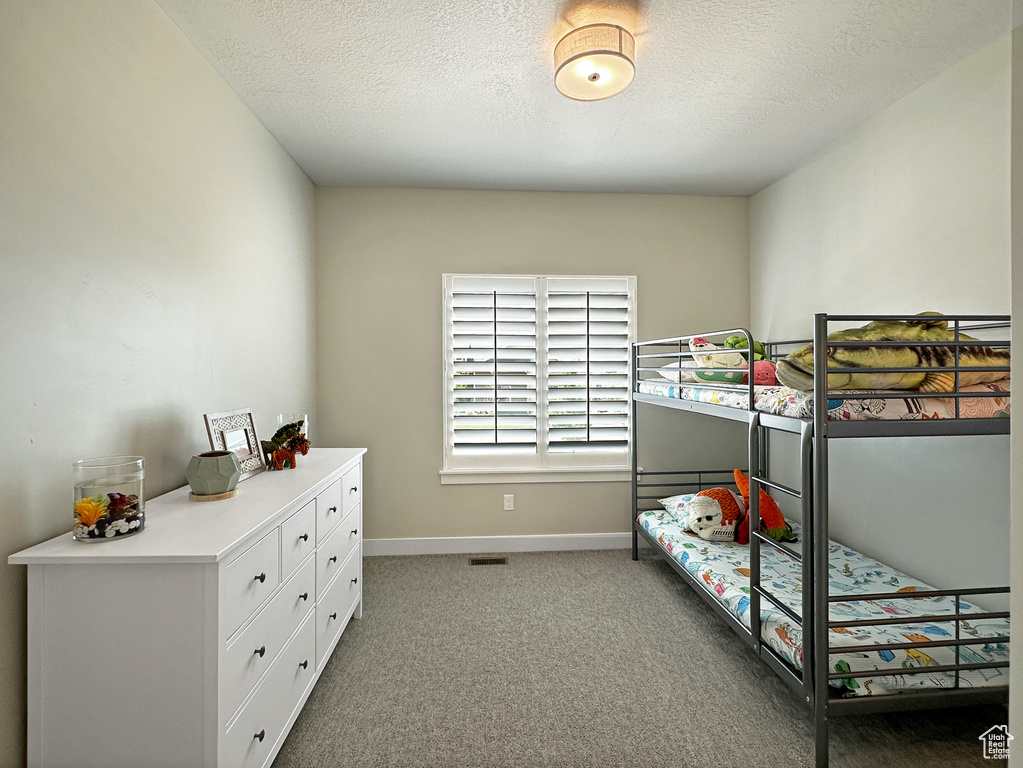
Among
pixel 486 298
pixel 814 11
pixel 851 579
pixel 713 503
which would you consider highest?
pixel 814 11

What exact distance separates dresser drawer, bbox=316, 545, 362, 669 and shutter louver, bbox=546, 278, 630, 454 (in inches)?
67.8

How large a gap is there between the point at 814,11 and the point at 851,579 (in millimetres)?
2436

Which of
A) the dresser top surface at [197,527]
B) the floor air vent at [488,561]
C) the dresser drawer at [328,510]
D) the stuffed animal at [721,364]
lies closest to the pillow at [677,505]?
the stuffed animal at [721,364]

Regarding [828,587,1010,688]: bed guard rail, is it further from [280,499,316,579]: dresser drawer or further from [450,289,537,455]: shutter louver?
[450,289,537,455]: shutter louver

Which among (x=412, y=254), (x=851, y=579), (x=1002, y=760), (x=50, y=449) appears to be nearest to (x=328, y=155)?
(x=412, y=254)

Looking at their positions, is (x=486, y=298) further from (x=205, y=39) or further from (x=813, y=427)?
(x=813, y=427)

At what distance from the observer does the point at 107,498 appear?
1453 mm

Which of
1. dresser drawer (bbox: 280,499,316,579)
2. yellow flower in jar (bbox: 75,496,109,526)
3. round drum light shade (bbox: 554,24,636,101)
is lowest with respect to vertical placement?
dresser drawer (bbox: 280,499,316,579)

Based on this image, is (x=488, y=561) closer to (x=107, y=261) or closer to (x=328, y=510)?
(x=328, y=510)

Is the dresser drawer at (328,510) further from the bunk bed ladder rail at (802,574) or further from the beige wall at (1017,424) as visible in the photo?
the beige wall at (1017,424)

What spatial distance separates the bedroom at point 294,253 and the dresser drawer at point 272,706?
54 cm

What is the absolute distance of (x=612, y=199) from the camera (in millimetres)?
4039

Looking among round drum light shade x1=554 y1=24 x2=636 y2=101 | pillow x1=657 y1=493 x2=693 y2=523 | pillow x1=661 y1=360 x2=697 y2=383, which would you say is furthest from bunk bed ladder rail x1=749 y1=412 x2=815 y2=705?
round drum light shade x1=554 y1=24 x2=636 y2=101

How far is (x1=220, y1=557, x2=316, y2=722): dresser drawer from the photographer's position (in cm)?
144
